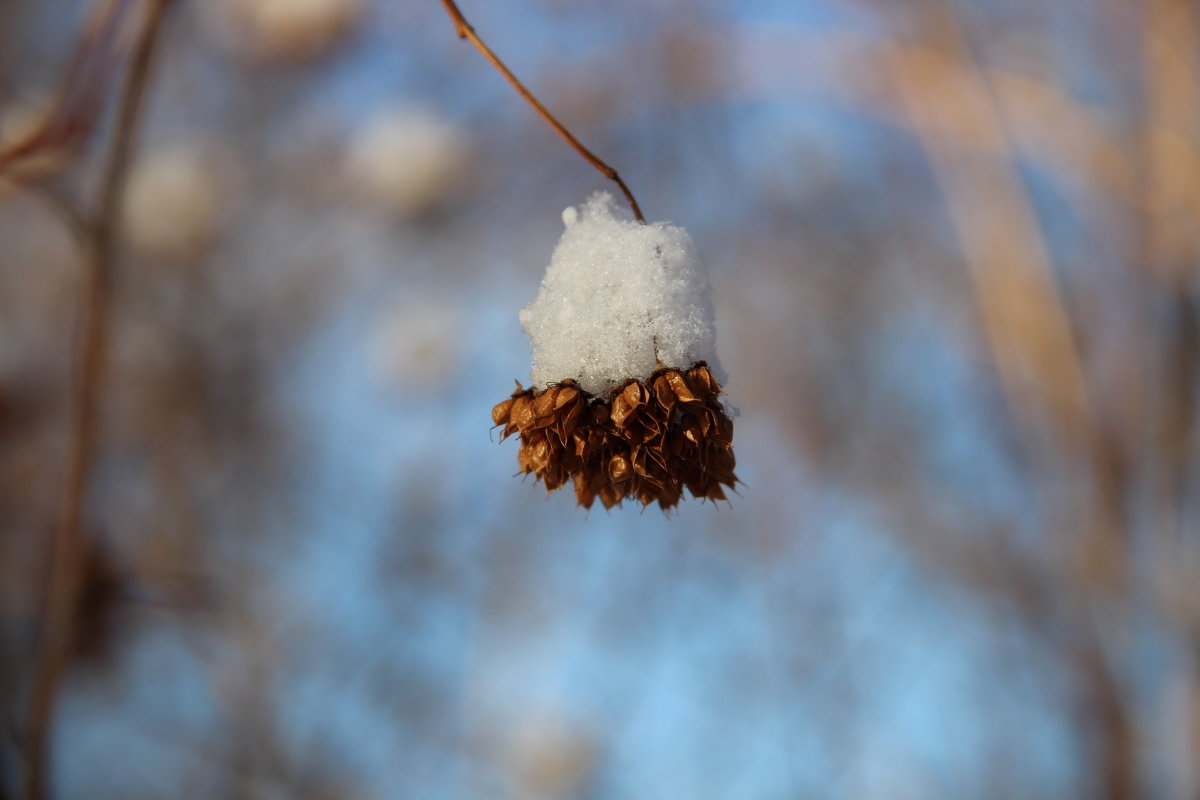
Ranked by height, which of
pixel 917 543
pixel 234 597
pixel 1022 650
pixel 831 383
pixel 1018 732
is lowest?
pixel 234 597

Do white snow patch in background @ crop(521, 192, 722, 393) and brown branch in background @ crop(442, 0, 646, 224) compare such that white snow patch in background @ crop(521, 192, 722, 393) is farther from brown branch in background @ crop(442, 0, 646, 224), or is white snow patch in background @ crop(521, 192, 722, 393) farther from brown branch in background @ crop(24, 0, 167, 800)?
brown branch in background @ crop(24, 0, 167, 800)

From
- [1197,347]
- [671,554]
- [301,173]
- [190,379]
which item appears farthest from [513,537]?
[1197,347]

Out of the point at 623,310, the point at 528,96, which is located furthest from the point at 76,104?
the point at 623,310

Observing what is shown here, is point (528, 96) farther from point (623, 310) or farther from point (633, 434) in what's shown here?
point (633, 434)

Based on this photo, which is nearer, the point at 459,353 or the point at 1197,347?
the point at 1197,347

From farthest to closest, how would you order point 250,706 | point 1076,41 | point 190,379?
point 1076,41 < point 190,379 < point 250,706

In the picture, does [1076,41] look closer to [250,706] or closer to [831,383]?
[831,383]

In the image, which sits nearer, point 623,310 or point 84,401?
point 623,310
